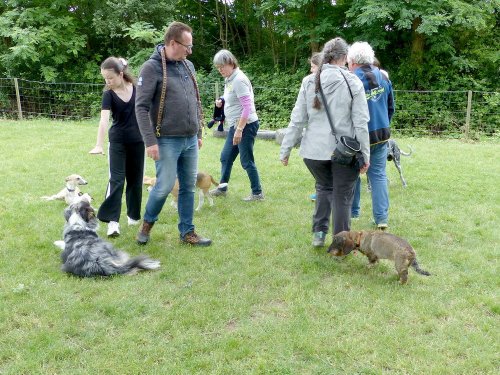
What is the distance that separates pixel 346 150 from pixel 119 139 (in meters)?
2.20

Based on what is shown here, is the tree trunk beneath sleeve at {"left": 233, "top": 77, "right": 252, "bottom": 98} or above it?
above

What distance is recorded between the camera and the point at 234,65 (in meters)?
5.21

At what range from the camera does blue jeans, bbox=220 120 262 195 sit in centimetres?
552

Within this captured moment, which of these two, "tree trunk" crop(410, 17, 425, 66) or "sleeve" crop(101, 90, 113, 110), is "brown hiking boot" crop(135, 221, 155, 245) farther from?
"tree trunk" crop(410, 17, 425, 66)

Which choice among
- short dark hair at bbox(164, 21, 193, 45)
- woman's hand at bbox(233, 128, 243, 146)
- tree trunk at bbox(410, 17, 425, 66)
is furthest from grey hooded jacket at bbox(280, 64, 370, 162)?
A: tree trunk at bbox(410, 17, 425, 66)

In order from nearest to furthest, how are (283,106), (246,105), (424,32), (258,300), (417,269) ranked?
(258,300), (417,269), (246,105), (424,32), (283,106)

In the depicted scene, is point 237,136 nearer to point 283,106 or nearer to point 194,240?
point 194,240

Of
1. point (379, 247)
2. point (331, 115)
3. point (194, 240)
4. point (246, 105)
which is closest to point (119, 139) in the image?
point (194, 240)

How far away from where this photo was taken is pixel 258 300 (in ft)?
11.2

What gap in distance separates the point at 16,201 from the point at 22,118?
351 inches

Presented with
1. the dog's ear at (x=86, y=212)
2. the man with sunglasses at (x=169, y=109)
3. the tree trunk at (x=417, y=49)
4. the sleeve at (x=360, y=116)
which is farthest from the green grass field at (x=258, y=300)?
the tree trunk at (x=417, y=49)

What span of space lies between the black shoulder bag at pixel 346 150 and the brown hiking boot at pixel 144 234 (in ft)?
6.24

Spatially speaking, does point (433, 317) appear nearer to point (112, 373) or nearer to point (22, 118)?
point (112, 373)

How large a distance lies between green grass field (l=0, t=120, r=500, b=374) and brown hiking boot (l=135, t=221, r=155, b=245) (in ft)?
0.32
